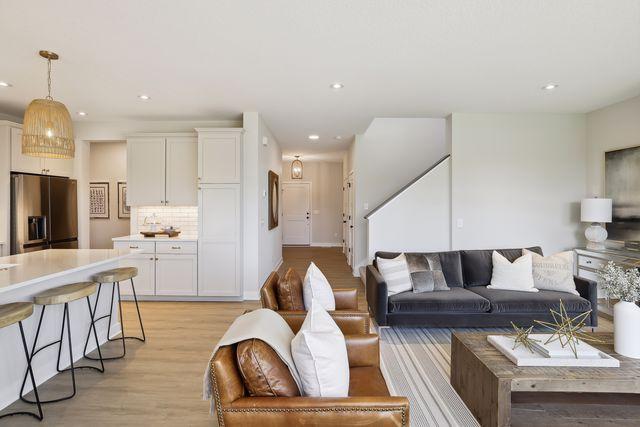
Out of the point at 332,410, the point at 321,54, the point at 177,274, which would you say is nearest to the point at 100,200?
the point at 177,274

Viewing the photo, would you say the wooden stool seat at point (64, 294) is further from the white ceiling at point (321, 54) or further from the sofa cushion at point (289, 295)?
the white ceiling at point (321, 54)

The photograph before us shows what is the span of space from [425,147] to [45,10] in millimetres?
5782

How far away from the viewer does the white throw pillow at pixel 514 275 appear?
12.3 ft

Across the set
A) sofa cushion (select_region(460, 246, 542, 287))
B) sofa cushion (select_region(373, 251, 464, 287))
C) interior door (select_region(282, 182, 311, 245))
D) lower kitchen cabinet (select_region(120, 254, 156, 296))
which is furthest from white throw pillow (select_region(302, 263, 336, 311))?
interior door (select_region(282, 182, 311, 245))

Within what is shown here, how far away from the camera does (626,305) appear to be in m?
2.24

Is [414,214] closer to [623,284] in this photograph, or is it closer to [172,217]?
[623,284]

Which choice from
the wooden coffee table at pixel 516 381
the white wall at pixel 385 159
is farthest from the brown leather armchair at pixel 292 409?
the white wall at pixel 385 159

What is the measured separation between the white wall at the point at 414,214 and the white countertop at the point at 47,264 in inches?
126

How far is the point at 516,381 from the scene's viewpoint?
6.44 ft

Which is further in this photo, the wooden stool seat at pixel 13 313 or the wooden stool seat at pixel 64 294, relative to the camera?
the wooden stool seat at pixel 64 294

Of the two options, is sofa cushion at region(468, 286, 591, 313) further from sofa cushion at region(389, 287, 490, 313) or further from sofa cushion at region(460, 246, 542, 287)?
sofa cushion at region(460, 246, 542, 287)

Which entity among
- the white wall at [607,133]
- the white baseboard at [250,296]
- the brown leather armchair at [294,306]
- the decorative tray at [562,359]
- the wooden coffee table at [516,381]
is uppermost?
the white wall at [607,133]

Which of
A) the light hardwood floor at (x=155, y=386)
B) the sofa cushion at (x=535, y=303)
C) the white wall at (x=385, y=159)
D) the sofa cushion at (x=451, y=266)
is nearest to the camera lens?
the light hardwood floor at (x=155, y=386)

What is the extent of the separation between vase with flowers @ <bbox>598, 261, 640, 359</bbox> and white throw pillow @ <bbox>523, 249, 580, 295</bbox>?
1.47 m
